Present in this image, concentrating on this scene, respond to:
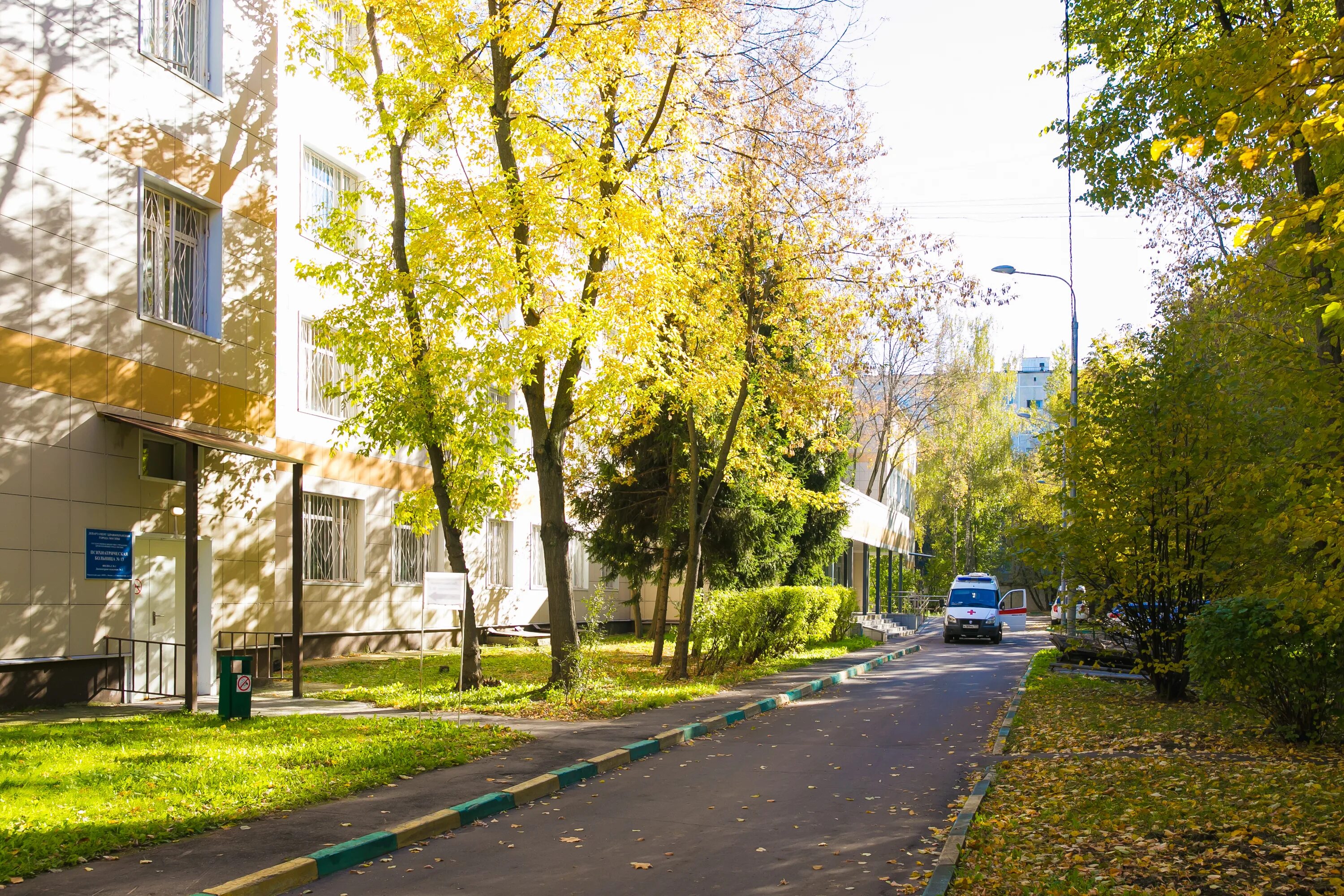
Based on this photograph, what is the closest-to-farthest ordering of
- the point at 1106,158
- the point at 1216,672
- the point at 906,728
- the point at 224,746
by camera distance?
the point at 224,746, the point at 1216,672, the point at 906,728, the point at 1106,158

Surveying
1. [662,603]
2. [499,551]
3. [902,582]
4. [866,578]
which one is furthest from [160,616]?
[902,582]

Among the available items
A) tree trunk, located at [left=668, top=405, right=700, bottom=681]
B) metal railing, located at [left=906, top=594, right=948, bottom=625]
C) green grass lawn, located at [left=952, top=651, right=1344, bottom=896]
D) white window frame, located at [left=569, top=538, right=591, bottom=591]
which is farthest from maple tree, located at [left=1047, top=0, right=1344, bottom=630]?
metal railing, located at [left=906, top=594, right=948, bottom=625]

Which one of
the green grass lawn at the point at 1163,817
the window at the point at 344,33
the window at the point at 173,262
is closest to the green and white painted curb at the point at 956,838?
the green grass lawn at the point at 1163,817

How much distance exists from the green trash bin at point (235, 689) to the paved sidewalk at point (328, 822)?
1.84 metres

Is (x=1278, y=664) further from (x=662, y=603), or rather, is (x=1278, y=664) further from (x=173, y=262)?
(x=662, y=603)

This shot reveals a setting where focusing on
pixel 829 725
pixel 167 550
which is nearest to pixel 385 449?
pixel 167 550

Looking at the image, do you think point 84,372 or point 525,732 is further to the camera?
point 84,372

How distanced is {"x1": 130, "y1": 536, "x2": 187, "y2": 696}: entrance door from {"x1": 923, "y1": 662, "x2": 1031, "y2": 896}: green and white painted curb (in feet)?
36.8

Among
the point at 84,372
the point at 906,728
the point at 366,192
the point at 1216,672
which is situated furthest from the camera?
the point at 366,192

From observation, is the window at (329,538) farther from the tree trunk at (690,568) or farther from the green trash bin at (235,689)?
the green trash bin at (235,689)

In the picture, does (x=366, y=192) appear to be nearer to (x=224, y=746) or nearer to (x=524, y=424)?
(x=524, y=424)

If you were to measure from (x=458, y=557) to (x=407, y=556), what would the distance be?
8555mm

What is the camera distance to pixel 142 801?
819cm

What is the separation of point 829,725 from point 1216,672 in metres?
5.48
